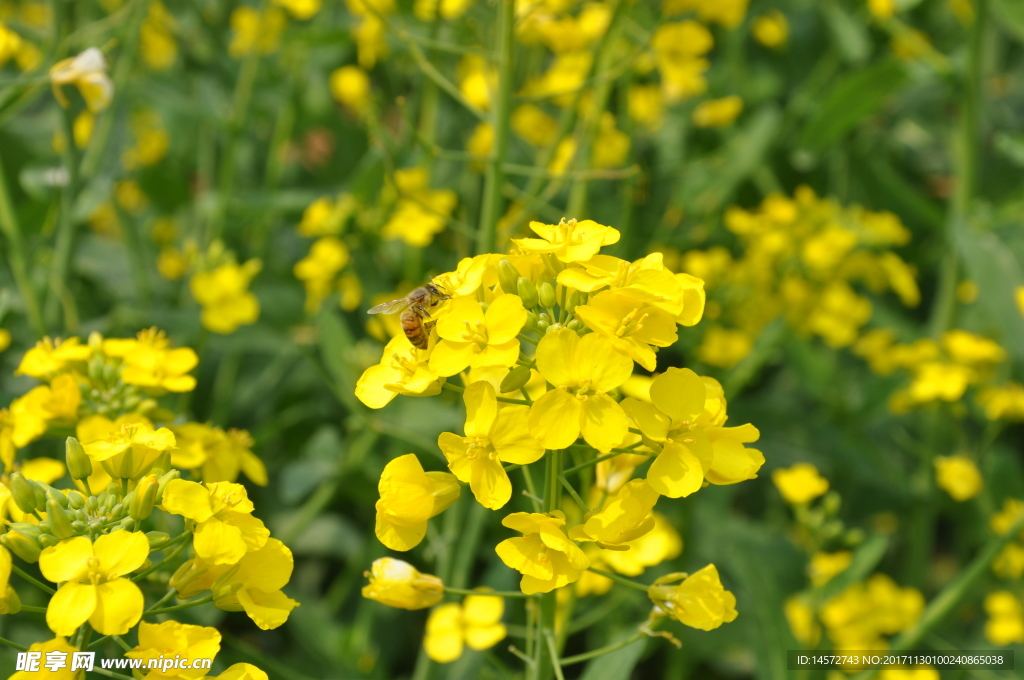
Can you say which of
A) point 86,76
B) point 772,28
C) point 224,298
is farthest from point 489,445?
point 772,28

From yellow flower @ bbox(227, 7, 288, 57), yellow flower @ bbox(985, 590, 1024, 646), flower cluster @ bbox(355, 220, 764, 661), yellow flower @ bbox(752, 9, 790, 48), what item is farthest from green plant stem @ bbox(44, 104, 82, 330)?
yellow flower @ bbox(752, 9, 790, 48)

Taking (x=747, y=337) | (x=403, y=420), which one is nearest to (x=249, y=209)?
(x=403, y=420)

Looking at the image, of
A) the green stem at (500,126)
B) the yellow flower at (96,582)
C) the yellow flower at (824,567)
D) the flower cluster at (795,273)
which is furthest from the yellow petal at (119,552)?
the flower cluster at (795,273)

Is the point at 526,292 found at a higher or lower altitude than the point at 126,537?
higher

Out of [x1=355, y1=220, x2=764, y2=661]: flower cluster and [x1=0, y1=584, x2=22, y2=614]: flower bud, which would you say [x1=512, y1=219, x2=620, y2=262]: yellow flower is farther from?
[x1=0, y1=584, x2=22, y2=614]: flower bud

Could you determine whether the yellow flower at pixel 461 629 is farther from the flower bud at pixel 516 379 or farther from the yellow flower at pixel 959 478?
the yellow flower at pixel 959 478

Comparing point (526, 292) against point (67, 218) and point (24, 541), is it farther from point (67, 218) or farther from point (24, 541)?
point (67, 218)
